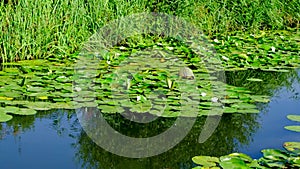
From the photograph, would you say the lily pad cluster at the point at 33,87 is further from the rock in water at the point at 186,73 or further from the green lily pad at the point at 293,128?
the green lily pad at the point at 293,128

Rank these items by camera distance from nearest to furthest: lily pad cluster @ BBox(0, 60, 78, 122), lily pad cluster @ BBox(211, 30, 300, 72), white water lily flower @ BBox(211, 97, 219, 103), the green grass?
lily pad cluster @ BBox(0, 60, 78, 122), white water lily flower @ BBox(211, 97, 219, 103), the green grass, lily pad cluster @ BBox(211, 30, 300, 72)

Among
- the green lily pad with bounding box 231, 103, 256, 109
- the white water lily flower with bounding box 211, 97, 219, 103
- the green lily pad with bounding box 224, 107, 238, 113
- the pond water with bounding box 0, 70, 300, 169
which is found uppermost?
the white water lily flower with bounding box 211, 97, 219, 103

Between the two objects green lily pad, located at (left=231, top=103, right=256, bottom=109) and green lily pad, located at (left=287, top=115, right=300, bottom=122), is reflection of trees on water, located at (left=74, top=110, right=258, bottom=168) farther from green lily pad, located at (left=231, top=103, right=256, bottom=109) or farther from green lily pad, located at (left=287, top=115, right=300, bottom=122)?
green lily pad, located at (left=287, top=115, right=300, bottom=122)

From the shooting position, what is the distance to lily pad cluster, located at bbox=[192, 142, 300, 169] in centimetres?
262

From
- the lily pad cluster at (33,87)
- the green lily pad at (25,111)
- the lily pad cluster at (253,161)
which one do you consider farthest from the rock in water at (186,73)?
the lily pad cluster at (253,161)

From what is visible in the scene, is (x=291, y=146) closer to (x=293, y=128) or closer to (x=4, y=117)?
(x=293, y=128)

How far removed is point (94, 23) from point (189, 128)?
243cm

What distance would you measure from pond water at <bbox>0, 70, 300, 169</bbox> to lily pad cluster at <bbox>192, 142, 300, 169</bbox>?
0.28 feet

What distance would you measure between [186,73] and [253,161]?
1.73 m

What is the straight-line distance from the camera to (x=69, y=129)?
10.5ft

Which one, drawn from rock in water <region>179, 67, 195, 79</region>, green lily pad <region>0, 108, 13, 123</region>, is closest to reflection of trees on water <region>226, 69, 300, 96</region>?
rock in water <region>179, 67, 195, 79</region>

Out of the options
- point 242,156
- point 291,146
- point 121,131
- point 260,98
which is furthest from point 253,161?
point 260,98

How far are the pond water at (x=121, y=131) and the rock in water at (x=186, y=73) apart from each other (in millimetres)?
771

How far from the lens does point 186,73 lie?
14.3 feet
